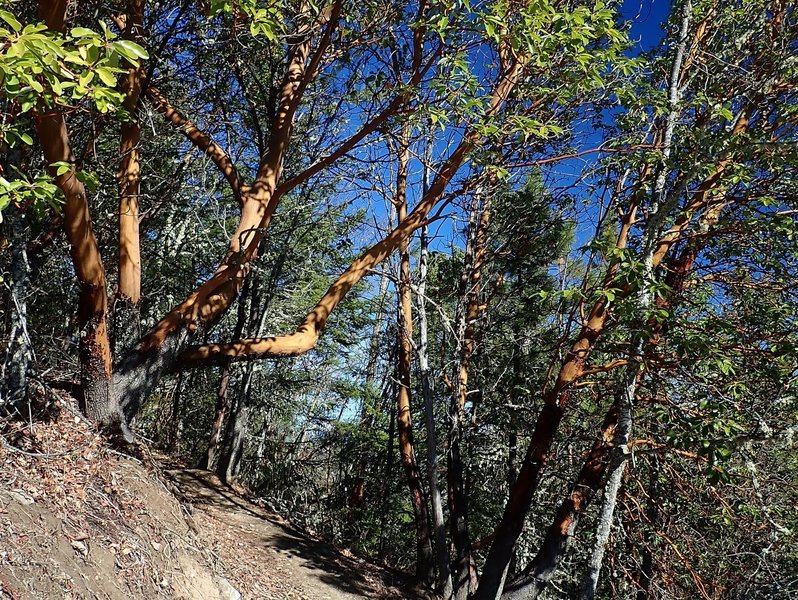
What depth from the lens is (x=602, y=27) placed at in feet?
15.3

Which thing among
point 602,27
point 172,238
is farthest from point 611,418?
point 172,238

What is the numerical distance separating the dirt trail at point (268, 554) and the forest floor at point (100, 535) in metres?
0.03

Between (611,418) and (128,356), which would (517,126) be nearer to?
(611,418)

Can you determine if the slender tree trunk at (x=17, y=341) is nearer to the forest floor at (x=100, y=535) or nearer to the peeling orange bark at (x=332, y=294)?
the forest floor at (x=100, y=535)

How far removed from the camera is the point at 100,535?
405 centimetres

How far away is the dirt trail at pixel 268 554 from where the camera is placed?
20.5 feet

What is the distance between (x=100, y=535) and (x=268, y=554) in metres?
3.38

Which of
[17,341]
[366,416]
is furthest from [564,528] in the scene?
[366,416]

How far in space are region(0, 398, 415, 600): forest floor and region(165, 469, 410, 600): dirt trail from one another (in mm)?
30

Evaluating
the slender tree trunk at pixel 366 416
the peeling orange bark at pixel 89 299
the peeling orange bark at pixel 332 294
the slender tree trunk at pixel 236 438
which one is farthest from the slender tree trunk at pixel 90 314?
the slender tree trunk at pixel 366 416

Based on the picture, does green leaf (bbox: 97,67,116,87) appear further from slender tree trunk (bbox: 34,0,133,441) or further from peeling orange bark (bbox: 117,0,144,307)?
peeling orange bark (bbox: 117,0,144,307)

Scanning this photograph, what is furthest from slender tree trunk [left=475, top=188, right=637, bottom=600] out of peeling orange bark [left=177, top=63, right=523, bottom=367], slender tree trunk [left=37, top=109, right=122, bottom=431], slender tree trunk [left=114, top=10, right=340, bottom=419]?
slender tree trunk [left=37, top=109, right=122, bottom=431]

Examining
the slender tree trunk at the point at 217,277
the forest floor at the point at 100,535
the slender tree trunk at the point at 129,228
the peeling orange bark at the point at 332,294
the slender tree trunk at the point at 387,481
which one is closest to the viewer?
the forest floor at the point at 100,535

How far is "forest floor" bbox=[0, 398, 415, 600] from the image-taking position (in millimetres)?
3393
